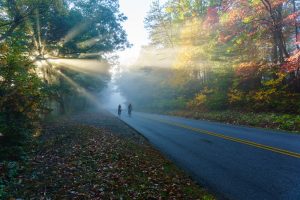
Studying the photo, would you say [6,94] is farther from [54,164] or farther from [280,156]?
[280,156]

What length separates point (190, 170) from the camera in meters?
8.29

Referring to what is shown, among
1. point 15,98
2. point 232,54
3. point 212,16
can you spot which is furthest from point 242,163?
point 212,16

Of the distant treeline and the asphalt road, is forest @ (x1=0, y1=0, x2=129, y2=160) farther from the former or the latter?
the distant treeline

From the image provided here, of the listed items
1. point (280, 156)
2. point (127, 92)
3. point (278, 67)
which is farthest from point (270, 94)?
point (127, 92)

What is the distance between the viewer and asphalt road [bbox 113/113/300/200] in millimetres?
6246

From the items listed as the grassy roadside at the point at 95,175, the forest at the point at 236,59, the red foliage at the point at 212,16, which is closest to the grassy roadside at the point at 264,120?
the forest at the point at 236,59

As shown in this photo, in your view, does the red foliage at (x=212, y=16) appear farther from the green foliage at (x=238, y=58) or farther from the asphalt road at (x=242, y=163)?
the asphalt road at (x=242, y=163)

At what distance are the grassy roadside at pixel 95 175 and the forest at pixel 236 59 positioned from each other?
1016 centimetres

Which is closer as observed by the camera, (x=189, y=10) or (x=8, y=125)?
(x=8, y=125)

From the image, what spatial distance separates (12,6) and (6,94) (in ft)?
22.2

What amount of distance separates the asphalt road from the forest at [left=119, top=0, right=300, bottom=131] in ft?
17.9

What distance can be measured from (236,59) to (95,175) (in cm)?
2127

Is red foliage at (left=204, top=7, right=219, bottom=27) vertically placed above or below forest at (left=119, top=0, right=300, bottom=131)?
above

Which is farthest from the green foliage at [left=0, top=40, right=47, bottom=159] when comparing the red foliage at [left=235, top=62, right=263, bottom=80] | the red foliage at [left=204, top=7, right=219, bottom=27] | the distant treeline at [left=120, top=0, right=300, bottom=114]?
the red foliage at [left=204, top=7, right=219, bottom=27]
